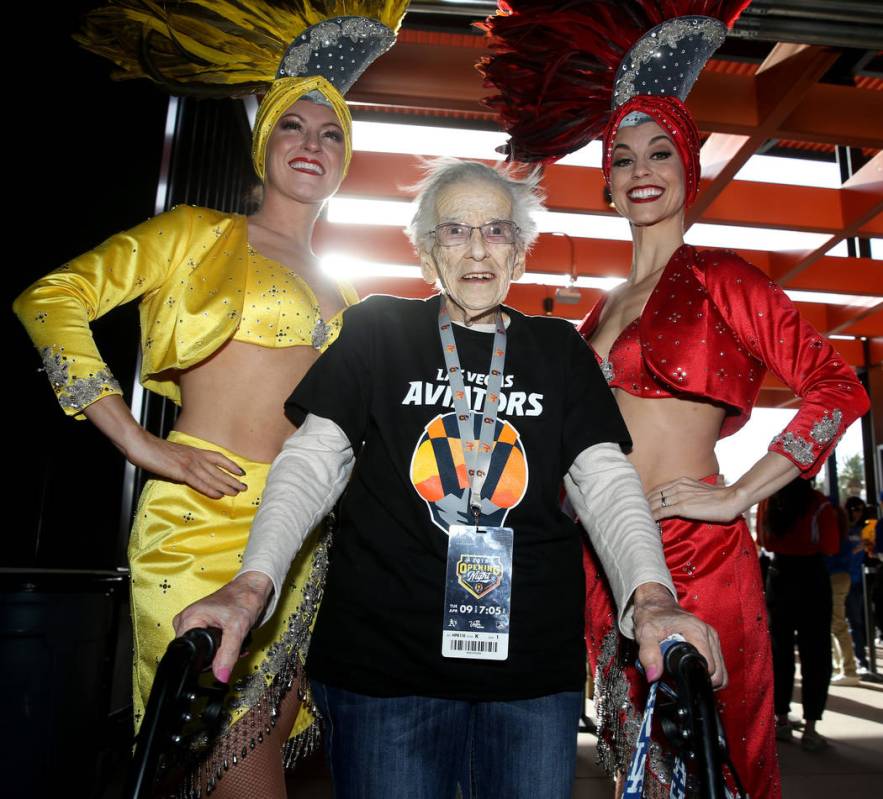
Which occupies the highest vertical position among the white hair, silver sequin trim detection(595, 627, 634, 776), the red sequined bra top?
the white hair

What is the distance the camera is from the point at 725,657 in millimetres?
1683

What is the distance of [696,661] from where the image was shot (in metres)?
0.93

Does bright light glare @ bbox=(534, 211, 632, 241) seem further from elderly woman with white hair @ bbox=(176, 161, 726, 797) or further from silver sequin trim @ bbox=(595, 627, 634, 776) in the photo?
elderly woman with white hair @ bbox=(176, 161, 726, 797)

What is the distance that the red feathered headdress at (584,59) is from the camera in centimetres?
215

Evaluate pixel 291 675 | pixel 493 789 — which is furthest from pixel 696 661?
pixel 291 675

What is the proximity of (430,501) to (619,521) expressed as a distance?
296 millimetres

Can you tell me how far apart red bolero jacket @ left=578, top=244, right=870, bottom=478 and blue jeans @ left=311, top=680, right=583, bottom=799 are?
2.73ft

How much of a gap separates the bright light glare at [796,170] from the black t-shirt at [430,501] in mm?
7001

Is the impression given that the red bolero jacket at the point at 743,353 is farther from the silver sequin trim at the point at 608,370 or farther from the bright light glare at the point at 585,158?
the bright light glare at the point at 585,158

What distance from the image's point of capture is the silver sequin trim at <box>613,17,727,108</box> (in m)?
2.14

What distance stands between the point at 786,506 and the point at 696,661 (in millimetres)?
4337

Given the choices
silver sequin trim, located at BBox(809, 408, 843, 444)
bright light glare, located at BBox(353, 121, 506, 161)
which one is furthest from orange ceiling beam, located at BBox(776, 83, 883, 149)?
silver sequin trim, located at BBox(809, 408, 843, 444)

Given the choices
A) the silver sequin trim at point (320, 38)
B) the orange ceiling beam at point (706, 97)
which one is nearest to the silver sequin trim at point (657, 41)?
the silver sequin trim at point (320, 38)

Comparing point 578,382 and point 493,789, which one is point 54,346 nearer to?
point 578,382
